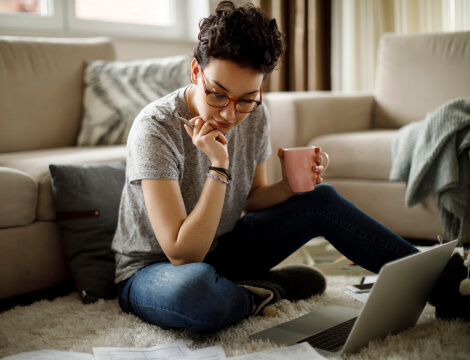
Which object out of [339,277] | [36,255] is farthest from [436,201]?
[36,255]

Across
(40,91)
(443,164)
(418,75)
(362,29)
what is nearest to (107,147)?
(40,91)

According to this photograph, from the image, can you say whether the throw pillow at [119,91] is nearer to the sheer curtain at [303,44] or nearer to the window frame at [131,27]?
the window frame at [131,27]

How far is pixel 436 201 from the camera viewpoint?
79.9 inches

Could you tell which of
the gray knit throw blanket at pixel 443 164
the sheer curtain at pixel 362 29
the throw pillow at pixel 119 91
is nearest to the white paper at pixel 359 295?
the gray knit throw blanket at pixel 443 164

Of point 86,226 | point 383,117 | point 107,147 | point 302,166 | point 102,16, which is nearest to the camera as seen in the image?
point 302,166

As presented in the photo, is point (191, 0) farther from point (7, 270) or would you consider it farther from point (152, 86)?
point (7, 270)

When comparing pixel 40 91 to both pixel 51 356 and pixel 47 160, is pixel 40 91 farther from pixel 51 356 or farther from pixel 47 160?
pixel 51 356

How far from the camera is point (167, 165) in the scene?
1200 millimetres

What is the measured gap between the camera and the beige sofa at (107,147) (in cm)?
158

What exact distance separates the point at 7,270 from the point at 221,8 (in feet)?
3.19

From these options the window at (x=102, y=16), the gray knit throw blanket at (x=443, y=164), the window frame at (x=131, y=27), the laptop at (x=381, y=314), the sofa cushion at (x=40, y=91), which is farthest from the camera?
the window frame at (x=131, y=27)

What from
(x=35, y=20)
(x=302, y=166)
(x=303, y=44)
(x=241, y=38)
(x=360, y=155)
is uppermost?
(x=35, y=20)

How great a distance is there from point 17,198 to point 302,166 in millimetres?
850

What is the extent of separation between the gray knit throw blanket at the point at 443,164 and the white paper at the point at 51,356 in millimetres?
1388
